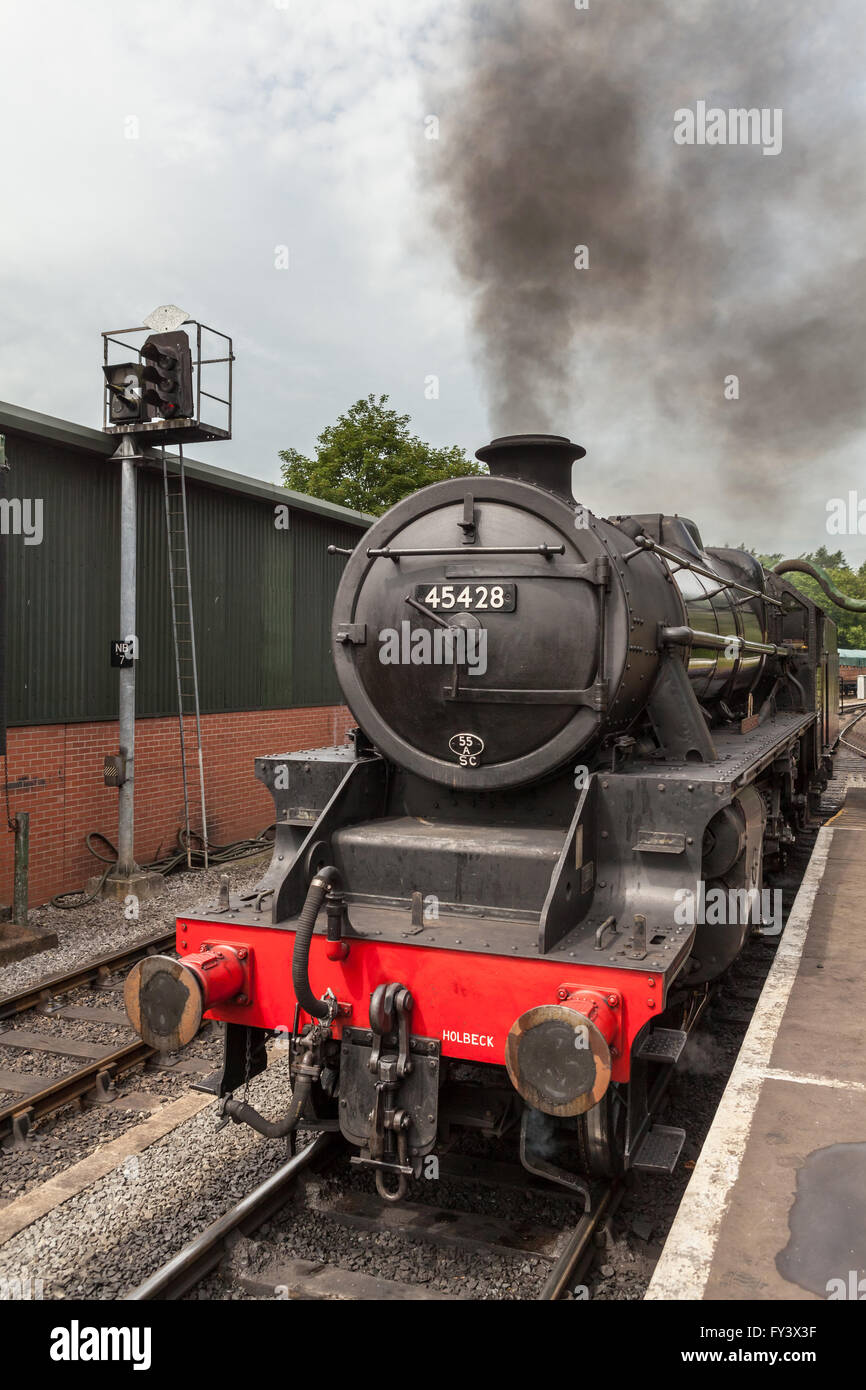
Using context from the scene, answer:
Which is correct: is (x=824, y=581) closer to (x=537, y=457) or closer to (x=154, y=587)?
(x=154, y=587)

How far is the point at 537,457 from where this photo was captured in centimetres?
462

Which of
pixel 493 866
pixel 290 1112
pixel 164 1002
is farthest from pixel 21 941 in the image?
pixel 493 866

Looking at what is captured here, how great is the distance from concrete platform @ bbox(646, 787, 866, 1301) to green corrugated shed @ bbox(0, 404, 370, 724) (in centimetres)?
634

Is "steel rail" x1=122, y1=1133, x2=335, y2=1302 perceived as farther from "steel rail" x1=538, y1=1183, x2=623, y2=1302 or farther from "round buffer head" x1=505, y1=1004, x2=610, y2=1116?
"round buffer head" x1=505, y1=1004, x2=610, y2=1116

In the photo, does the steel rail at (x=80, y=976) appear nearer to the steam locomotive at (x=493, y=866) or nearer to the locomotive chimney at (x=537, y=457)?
the steam locomotive at (x=493, y=866)

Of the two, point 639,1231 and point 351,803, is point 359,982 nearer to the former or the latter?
point 351,803

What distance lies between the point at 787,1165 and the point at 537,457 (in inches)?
124

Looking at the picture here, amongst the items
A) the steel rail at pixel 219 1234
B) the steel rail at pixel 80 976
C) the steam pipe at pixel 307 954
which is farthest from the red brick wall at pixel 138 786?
the steam pipe at pixel 307 954

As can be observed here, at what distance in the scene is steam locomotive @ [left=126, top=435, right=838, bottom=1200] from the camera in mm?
3580

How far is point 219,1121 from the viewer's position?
4699 mm

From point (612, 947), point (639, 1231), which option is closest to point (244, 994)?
point (612, 947)

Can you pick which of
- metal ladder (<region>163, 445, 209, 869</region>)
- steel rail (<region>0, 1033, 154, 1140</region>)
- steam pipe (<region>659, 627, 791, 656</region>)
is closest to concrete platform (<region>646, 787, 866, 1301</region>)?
steam pipe (<region>659, 627, 791, 656</region>)
